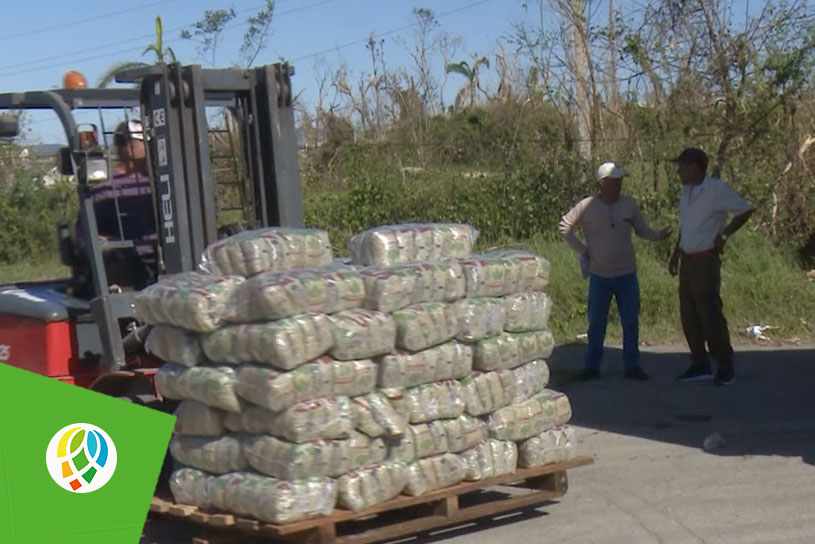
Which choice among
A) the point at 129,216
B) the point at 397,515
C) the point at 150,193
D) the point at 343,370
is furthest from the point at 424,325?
the point at 129,216

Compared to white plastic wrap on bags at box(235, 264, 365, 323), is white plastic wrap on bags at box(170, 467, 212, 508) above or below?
below

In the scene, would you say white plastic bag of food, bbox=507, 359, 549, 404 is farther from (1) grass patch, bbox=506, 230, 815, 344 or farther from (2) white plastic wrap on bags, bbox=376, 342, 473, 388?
(1) grass patch, bbox=506, 230, 815, 344

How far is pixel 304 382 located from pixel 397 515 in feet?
4.11

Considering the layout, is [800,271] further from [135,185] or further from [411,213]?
[135,185]

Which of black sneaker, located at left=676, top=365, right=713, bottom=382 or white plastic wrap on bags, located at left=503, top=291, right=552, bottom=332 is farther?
black sneaker, located at left=676, top=365, right=713, bottom=382

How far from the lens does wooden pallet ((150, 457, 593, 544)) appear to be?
5930mm

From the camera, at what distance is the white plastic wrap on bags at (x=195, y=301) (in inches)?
239

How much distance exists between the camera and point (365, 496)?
6.04 metres

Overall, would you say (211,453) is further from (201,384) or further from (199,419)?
(201,384)

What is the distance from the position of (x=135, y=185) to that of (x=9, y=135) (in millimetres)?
795

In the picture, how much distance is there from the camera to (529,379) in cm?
689

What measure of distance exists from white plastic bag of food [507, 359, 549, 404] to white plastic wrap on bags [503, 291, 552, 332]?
214mm

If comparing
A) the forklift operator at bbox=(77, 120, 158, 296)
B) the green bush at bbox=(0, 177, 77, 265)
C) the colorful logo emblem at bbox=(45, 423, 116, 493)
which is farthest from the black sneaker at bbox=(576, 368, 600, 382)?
the green bush at bbox=(0, 177, 77, 265)

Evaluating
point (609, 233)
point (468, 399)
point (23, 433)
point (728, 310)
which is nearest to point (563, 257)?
point (728, 310)
